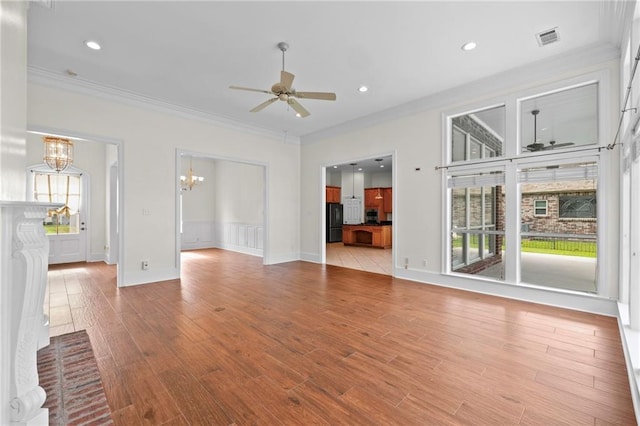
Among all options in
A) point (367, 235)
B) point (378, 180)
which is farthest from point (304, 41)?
point (378, 180)

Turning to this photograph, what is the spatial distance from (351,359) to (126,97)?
209 inches

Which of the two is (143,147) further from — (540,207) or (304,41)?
(540,207)

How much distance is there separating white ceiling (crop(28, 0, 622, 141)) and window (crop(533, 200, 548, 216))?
6.32 feet

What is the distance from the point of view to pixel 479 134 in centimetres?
453

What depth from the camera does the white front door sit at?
648 cm

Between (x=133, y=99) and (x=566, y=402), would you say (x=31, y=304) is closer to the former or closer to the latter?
(x=566, y=402)

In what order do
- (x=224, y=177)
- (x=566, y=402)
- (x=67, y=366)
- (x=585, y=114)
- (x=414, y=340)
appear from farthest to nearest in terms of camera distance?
(x=224, y=177)
(x=585, y=114)
(x=414, y=340)
(x=67, y=366)
(x=566, y=402)

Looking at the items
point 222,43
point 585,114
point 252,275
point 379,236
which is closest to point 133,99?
point 222,43

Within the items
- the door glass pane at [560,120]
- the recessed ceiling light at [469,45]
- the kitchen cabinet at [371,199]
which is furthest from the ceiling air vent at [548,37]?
the kitchen cabinet at [371,199]

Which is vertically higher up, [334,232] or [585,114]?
[585,114]

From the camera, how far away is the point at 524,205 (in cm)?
398

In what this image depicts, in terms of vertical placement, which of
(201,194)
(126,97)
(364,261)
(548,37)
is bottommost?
(364,261)

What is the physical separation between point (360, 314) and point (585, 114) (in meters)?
3.93

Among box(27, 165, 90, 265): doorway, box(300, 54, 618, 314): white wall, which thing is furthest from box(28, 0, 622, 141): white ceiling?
box(27, 165, 90, 265): doorway
